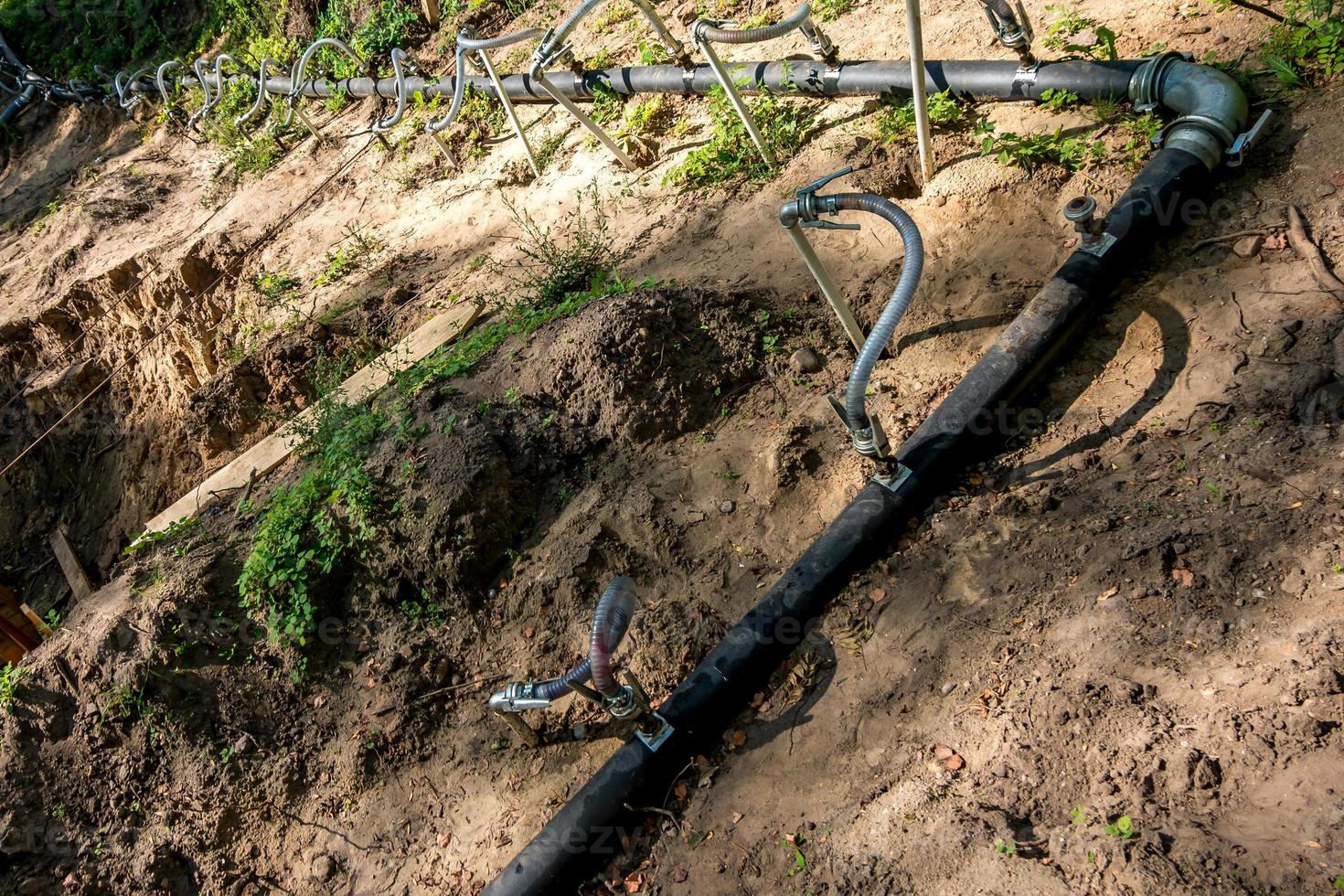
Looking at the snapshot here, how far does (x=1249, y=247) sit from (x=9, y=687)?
6.03 m

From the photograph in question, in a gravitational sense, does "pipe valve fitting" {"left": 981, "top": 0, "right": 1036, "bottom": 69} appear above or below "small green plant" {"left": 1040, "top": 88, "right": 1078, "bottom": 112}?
above

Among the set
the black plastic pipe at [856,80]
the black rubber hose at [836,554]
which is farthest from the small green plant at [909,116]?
the black rubber hose at [836,554]

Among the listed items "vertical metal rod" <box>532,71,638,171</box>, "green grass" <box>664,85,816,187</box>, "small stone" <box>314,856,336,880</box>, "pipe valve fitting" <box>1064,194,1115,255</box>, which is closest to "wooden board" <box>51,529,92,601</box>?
"small stone" <box>314,856,336,880</box>

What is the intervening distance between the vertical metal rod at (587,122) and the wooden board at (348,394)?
4.90 ft

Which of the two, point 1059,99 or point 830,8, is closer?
point 1059,99

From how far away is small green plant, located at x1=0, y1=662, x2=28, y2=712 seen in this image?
3.90 metres

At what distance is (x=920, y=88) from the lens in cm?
390

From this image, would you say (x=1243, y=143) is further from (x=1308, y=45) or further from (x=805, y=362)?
(x=805, y=362)

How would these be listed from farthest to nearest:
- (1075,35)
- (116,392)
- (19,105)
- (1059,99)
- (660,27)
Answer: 1. (19,105)
2. (116,392)
3. (660,27)
4. (1075,35)
5. (1059,99)

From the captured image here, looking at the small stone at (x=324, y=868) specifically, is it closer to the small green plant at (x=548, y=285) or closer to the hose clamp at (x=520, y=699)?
the hose clamp at (x=520, y=699)

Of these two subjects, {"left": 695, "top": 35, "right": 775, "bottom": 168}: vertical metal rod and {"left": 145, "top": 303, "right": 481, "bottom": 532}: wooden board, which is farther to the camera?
{"left": 145, "top": 303, "right": 481, "bottom": 532}: wooden board

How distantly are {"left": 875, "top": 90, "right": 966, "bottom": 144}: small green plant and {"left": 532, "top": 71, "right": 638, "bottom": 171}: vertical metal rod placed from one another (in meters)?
1.87

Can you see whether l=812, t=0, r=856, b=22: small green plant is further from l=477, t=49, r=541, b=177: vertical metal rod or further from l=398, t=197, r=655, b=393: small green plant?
l=477, t=49, r=541, b=177: vertical metal rod

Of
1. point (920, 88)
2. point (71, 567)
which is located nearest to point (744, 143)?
point (920, 88)
